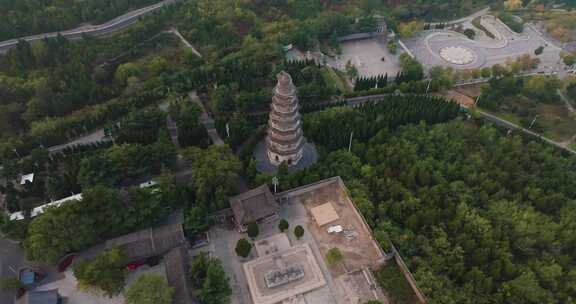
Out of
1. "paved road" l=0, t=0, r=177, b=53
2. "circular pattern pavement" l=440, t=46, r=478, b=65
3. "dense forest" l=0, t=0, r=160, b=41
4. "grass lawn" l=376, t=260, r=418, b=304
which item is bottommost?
"grass lawn" l=376, t=260, r=418, b=304

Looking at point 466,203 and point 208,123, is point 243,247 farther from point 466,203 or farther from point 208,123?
point 466,203

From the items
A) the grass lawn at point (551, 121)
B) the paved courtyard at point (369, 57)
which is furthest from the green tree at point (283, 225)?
the grass lawn at point (551, 121)

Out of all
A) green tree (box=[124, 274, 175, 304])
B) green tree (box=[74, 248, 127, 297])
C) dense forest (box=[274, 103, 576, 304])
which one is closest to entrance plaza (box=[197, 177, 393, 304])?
dense forest (box=[274, 103, 576, 304])

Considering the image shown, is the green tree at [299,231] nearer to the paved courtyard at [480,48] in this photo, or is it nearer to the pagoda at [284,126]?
the pagoda at [284,126]

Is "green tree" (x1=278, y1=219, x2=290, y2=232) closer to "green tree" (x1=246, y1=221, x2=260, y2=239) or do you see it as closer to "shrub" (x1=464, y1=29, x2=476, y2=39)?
"green tree" (x1=246, y1=221, x2=260, y2=239)

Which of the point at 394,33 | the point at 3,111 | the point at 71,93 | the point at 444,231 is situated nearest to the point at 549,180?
the point at 444,231

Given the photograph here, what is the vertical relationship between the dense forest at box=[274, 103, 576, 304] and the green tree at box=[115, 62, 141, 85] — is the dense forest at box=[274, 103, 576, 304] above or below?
below

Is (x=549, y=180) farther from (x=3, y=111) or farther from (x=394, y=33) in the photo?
(x=3, y=111)
